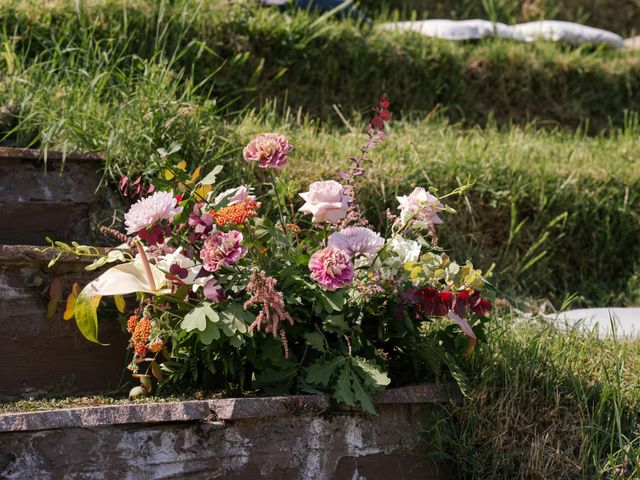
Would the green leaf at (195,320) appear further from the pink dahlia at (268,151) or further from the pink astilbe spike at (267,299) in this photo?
the pink dahlia at (268,151)

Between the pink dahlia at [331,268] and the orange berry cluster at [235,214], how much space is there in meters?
0.21

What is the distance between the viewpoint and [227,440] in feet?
6.86

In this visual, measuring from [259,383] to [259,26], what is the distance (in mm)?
2335

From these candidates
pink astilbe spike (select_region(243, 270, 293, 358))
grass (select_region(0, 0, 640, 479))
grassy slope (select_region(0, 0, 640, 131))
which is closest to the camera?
pink astilbe spike (select_region(243, 270, 293, 358))

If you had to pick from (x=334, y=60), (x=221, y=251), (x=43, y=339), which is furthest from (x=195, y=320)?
(x=334, y=60)

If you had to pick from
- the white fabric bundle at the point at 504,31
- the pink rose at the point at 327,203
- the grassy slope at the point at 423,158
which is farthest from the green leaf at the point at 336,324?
the white fabric bundle at the point at 504,31

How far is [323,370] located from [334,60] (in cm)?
246

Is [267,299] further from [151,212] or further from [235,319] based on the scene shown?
[151,212]

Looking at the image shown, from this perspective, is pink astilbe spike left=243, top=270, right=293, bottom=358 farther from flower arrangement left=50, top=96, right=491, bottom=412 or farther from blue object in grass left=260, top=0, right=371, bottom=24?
blue object in grass left=260, top=0, right=371, bottom=24

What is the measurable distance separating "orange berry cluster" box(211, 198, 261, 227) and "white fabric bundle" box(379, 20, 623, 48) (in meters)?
2.76

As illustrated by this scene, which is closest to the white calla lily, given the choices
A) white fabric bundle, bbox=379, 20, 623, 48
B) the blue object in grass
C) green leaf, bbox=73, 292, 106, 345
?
green leaf, bbox=73, 292, 106, 345

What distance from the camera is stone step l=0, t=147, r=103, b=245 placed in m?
2.76

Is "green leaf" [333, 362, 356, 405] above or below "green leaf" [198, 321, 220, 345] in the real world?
below

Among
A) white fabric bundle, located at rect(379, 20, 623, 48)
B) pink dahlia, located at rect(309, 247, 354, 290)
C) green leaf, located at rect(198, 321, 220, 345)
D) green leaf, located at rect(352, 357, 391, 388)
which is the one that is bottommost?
green leaf, located at rect(352, 357, 391, 388)
